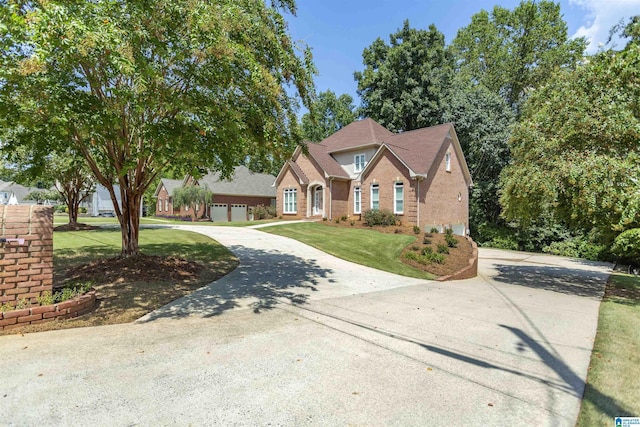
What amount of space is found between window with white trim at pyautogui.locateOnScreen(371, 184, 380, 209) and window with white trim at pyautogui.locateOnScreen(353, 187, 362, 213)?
143 centimetres

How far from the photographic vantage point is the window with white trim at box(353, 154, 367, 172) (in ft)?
93.3

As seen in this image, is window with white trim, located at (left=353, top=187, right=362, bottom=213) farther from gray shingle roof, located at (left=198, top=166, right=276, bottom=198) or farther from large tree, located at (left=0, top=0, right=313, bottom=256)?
large tree, located at (left=0, top=0, right=313, bottom=256)

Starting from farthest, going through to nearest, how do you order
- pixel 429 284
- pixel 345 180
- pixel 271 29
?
pixel 345 180, pixel 429 284, pixel 271 29

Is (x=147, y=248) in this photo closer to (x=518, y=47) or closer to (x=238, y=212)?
(x=238, y=212)

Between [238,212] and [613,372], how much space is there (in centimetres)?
3721

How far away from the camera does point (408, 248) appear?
16516mm

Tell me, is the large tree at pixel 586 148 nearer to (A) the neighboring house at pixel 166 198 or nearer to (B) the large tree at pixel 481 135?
(B) the large tree at pixel 481 135

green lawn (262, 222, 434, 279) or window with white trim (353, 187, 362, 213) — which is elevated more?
window with white trim (353, 187, 362, 213)

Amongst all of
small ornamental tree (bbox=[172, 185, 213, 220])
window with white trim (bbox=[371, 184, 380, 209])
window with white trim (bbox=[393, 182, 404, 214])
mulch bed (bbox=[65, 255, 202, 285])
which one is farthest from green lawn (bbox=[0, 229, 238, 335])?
small ornamental tree (bbox=[172, 185, 213, 220])

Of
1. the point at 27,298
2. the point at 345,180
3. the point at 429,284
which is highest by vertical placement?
the point at 345,180

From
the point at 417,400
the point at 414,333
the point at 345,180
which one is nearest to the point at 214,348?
the point at 417,400

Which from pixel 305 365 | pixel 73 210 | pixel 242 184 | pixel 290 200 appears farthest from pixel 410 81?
pixel 305 365

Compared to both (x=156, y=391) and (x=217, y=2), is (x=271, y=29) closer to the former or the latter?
(x=217, y=2)

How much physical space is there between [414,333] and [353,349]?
149cm
